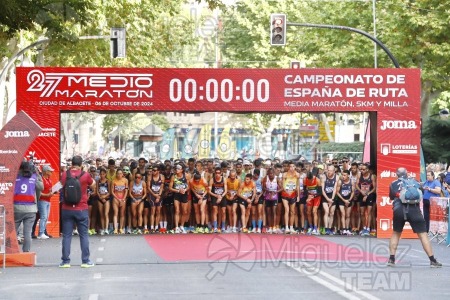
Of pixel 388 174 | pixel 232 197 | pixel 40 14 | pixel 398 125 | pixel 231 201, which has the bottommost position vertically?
pixel 231 201

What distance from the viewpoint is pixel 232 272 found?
18.2 meters

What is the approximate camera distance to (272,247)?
23953mm

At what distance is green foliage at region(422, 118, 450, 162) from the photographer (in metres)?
42.2

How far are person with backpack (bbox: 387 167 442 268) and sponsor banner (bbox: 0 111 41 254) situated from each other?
637 cm

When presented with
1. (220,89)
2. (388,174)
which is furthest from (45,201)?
(388,174)

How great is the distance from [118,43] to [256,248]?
1630cm

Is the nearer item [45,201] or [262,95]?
[45,201]

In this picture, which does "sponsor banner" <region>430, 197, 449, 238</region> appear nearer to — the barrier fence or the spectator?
the barrier fence

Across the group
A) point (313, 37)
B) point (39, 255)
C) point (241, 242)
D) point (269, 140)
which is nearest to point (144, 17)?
point (313, 37)

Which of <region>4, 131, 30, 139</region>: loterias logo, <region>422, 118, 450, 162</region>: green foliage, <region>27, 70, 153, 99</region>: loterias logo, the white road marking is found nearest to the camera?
the white road marking

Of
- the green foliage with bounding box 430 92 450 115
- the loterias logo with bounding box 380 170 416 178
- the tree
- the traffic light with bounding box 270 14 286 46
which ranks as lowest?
the loterias logo with bounding box 380 170 416 178

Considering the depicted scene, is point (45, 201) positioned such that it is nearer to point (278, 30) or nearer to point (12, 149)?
point (12, 149)

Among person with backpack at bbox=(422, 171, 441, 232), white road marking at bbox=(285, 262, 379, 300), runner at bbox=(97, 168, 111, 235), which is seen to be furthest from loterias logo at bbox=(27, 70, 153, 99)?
white road marking at bbox=(285, 262, 379, 300)

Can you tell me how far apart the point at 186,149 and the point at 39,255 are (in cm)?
4645
